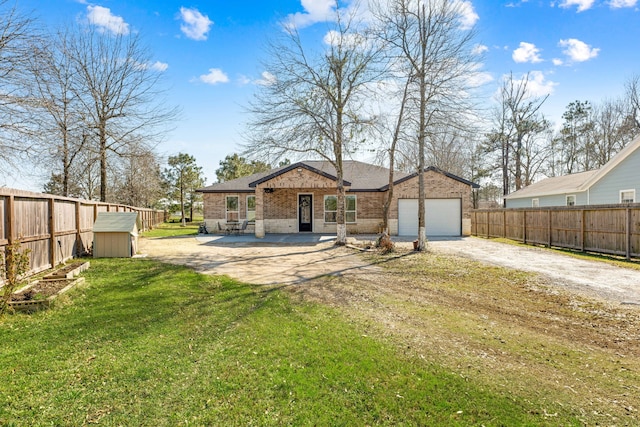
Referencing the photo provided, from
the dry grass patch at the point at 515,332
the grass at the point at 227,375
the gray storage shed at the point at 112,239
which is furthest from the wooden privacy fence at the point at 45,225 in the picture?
the dry grass patch at the point at 515,332

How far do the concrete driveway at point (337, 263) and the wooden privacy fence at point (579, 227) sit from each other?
1495mm

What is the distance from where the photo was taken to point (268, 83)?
14.1 metres

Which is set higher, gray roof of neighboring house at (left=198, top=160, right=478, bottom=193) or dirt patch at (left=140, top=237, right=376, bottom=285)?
gray roof of neighboring house at (left=198, top=160, right=478, bottom=193)

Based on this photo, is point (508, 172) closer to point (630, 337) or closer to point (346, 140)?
point (346, 140)

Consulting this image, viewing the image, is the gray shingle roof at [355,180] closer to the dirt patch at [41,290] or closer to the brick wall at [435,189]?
the brick wall at [435,189]

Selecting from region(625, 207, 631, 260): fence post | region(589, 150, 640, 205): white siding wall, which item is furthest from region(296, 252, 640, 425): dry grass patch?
region(589, 150, 640, 205): white siding wall

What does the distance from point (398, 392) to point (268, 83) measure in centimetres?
1367

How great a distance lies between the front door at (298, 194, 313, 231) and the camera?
20.3 m

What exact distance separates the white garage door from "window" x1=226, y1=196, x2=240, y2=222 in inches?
414

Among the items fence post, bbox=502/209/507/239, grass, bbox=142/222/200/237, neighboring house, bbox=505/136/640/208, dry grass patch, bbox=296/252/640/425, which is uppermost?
neighboring house, bbox=505/136/640/208

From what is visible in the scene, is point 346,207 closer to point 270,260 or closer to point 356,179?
point 356,179

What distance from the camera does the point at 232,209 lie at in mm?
21156

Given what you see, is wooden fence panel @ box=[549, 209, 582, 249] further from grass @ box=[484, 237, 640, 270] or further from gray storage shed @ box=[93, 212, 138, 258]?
gray storage shed @ box=[93, 212, 138, 258]

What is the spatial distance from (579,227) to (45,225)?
1833 centimetres
